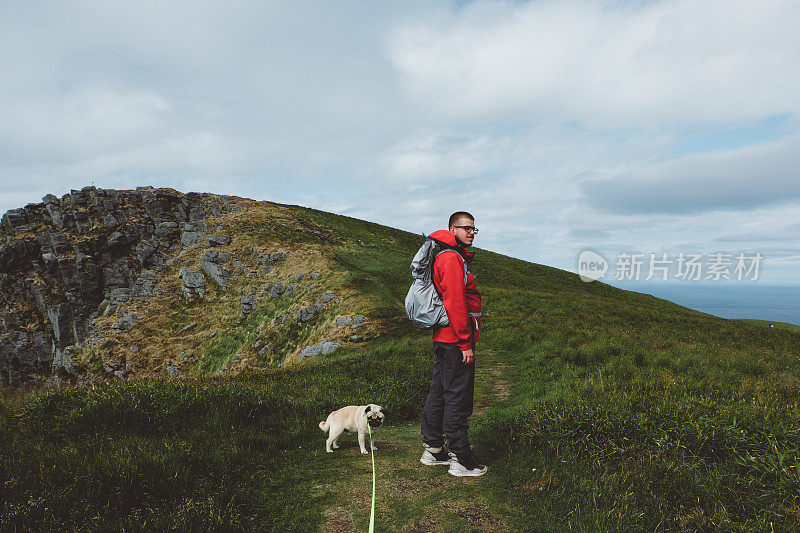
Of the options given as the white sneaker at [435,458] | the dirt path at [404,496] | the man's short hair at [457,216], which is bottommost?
the dirt path at [404,496]

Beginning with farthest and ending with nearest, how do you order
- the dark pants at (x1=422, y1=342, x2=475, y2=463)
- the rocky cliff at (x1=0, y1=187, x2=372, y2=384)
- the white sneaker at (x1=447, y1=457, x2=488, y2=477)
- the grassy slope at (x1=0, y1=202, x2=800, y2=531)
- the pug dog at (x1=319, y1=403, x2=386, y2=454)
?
the rocky cliff at (x1=0, y1=187, x2=372, y2=384) < the pug dog at (x1=319, y1=403, x2=386, y2=454) < the dark pants at (x1=422, y1=342, x2=475, y2=463) < the white sneaker at (x1=447, y1=457, x2=488, y2=477) < the grassy slope at (x1=0, y1=202, x2=800, y2=531)

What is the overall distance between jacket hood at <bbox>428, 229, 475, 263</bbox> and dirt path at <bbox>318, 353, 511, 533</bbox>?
3364mm

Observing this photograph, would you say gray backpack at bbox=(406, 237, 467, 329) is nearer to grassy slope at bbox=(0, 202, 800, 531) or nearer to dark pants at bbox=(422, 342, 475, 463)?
dark pants at bbox=(422, 342, 475, 463)

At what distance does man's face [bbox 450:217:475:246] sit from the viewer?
5914 millimetres

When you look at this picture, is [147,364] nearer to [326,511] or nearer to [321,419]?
[321,419]

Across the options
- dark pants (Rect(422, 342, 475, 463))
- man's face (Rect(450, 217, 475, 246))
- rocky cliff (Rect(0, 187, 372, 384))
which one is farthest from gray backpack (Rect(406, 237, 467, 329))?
rocky cliff (Rect(0, 187, 372, 384))

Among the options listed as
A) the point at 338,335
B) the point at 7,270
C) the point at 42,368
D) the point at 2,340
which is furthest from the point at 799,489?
the point at 7,270

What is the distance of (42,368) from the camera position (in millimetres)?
34656

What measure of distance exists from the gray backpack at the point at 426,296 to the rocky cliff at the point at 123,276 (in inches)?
768

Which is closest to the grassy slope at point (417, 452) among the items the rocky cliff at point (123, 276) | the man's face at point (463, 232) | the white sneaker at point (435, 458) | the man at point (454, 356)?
the white sneaker at point (435, 458)

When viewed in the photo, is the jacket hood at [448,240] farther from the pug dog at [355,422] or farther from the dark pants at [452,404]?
the pug dog at [355,422]

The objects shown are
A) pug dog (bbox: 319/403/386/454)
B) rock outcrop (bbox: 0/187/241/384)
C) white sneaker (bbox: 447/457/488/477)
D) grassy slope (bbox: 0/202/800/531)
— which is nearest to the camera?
grassy slope (bbox: 0/202/800/531)

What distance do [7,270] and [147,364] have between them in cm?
2527

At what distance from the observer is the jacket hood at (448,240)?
5.84 meters
